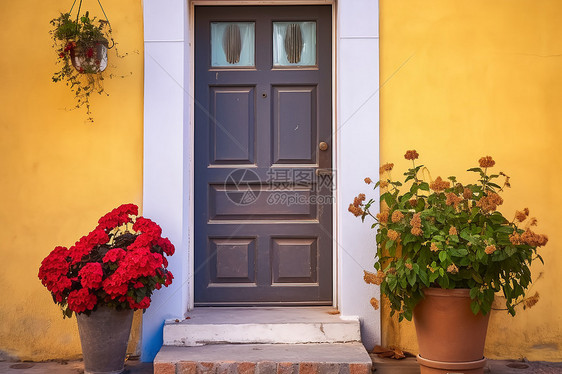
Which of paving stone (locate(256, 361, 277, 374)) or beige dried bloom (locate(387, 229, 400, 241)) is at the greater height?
beige dried bloom (locate(387, 229, 400, 241))

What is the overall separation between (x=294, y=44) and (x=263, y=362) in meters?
2.29

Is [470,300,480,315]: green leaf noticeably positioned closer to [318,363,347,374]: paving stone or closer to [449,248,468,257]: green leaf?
[449,248,468,257]: green leaf

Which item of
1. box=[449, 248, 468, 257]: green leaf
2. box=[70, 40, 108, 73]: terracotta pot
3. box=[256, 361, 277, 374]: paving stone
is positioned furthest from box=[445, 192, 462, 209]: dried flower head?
box=[70, 40, 108, 73]: terracotta pot

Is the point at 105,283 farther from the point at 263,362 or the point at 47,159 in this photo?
the point at 47,159

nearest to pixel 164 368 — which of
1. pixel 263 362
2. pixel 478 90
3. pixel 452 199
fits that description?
pixel 263 362

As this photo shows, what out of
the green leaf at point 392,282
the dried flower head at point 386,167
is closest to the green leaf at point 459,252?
the green leaf at point 392,282

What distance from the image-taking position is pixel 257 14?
4.48 m

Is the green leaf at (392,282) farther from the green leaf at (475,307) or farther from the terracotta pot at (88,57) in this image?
the terracotta pot at (88,57)

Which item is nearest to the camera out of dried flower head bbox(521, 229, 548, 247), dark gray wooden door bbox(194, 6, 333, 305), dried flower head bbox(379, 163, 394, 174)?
dried flower head bbox(521, 229, 548, 247)

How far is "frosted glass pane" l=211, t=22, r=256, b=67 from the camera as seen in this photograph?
4.50m

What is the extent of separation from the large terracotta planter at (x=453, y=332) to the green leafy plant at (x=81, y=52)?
252 centimetres

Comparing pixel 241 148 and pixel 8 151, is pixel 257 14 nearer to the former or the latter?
pixel 241 148

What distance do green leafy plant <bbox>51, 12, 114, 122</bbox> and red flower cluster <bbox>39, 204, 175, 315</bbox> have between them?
972mm

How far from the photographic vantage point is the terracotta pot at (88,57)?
3.90 meters
